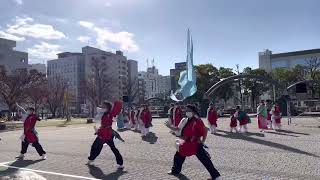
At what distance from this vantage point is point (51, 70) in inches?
5881

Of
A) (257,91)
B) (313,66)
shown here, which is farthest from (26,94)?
(313,66)

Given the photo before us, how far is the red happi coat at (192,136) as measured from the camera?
389 inches

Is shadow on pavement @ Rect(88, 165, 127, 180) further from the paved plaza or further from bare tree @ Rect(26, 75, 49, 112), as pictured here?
bare tree @ Rect(26, 75, 49, 112)

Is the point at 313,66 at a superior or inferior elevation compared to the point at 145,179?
superior

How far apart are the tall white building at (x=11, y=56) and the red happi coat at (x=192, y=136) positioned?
109861mm

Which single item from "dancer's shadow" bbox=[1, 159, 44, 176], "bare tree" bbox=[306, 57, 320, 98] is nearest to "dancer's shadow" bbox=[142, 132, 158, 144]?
"dancer's shadow" bbox=[1, 159, 44, 176]

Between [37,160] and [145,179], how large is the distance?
563cm

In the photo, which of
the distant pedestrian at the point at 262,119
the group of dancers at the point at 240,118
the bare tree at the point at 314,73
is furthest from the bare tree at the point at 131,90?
the distant pedestrian at the point at 262,119

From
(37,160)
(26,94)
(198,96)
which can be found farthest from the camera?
(198,96)

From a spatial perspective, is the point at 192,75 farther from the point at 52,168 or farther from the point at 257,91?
the point at 257,91

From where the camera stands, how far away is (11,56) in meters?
118

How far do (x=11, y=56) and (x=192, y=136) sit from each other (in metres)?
115

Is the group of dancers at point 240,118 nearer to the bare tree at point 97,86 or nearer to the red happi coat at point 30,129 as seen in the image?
the red happi coat at point 30,129

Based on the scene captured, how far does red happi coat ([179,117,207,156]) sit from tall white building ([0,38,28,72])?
109861 millimetres
